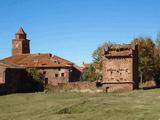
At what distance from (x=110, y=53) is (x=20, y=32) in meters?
54.1

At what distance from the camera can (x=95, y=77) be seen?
8244cm

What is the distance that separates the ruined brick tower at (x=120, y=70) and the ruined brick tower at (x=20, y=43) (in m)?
52.1

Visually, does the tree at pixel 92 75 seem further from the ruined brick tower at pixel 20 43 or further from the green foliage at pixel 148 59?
the ruined brick tower at pixel 20 43

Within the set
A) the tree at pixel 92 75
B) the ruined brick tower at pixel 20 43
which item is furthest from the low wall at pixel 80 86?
the ruined brick tower at pixel 20 43

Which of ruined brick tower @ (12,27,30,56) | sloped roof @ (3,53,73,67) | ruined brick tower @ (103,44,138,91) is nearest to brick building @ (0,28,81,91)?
sloped roof @ (3,53,73,67)

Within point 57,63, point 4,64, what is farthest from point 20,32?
point 4,64

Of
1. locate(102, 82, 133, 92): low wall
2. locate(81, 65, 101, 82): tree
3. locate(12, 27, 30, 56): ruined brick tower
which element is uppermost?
locate(12, 27, 30, 56): ruined brick tower

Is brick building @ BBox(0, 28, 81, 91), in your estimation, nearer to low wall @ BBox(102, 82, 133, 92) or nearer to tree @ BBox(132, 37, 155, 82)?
tree @ BBox(132, 37, 155, 82)

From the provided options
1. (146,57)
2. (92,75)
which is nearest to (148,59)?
(146,57)

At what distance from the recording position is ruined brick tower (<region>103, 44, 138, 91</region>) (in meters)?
58.4

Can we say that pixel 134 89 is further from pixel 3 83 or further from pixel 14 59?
pixel 14 59

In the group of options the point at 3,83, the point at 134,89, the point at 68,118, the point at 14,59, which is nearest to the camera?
the point at 68,118

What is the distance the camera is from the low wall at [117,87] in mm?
58062

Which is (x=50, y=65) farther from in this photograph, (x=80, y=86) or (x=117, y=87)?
(x=117, y=87)
